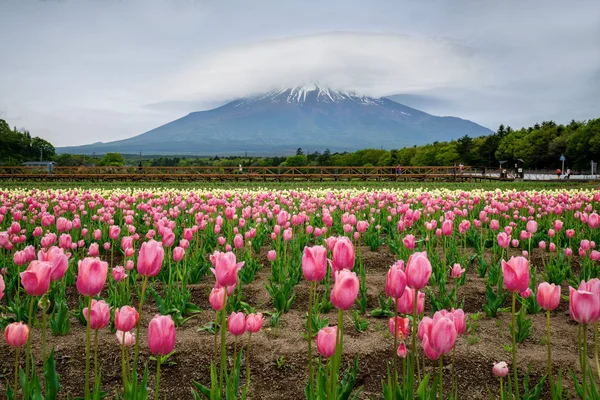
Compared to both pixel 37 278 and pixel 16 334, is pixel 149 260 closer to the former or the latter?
pixel 37 278

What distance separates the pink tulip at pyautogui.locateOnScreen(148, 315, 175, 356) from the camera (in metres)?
2.12

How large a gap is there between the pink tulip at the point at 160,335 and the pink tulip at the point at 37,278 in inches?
24.1

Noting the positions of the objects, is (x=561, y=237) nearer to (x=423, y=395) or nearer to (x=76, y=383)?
(x=423, y=395)

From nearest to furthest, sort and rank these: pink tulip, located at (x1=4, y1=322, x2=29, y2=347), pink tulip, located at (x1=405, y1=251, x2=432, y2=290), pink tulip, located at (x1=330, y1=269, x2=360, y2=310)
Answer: pink tulip, located at (x1=330, y1=269, x2=360, y2=310)
pink tulip, located at (x1=405, y1=251, x2=432, y2=290)
pink tulip, located at (x1=4, y1=322, x2=29, y2=347)

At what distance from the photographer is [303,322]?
187 inches

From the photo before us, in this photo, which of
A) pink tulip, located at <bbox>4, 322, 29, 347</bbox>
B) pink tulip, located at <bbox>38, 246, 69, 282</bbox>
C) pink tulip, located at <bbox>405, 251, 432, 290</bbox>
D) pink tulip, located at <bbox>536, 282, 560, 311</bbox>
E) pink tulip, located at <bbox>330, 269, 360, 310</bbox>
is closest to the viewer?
pink tulip, located at <bbox>330, 269, 360, 310</bbox>

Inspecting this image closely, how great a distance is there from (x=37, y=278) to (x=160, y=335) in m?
0.68

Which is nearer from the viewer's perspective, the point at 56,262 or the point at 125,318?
the point at 125,318

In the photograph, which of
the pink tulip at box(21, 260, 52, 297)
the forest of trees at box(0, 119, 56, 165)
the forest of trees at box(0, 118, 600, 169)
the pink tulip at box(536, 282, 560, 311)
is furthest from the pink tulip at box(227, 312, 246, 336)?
the forest of trees at box(0, 119, 56, 165)

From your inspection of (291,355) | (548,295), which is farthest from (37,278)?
(548,295)

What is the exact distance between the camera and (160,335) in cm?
214

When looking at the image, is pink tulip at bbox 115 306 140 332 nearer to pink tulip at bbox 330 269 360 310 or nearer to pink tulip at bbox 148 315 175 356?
pink tulip at bbox 148 315 175 356

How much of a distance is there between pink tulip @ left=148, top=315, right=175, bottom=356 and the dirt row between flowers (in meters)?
1.09

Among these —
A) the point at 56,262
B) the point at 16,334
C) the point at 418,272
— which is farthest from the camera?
the point at 56,262
